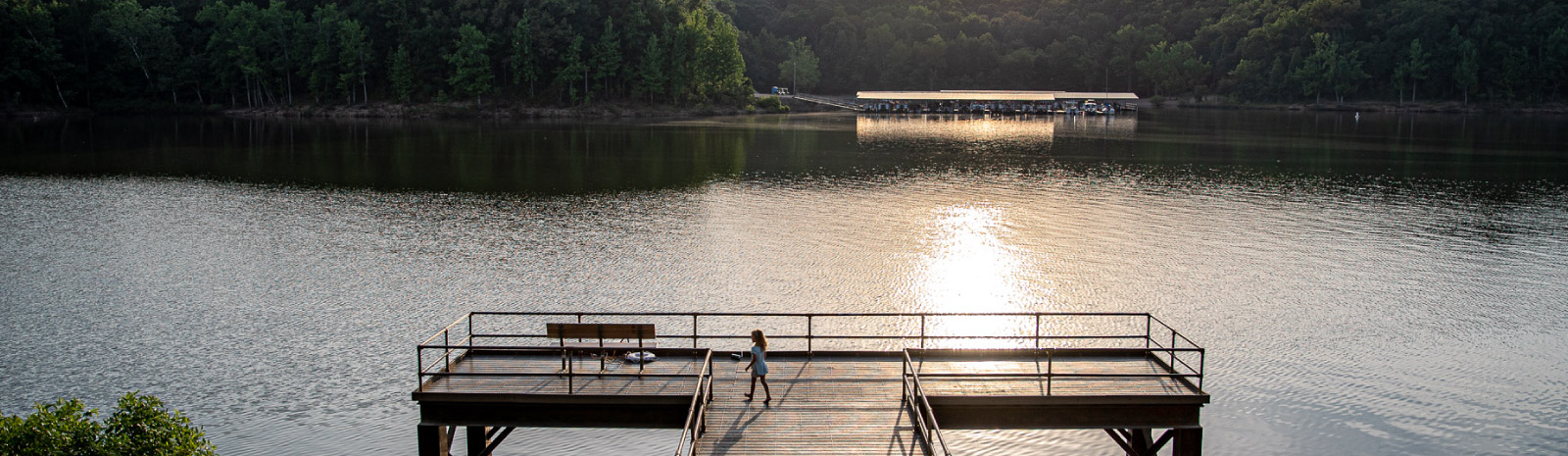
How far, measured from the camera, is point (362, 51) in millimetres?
138250

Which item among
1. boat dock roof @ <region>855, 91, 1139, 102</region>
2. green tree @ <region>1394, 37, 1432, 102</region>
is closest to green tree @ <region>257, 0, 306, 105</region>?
boat dock roof @ <region>855, 91, 1139, 102</region>

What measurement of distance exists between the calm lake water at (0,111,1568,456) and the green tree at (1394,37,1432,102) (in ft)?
314

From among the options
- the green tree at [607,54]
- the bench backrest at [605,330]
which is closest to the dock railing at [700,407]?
the bench backrest at [605,330]

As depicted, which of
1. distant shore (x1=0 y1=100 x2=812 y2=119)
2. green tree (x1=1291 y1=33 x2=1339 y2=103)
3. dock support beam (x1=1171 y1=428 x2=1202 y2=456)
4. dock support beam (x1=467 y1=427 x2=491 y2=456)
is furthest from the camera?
green tree (x1=1291 y1=33 x2=1339 y2=103)

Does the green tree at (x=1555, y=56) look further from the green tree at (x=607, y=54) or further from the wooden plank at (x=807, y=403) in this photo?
the wooden plank at (x=807, y=403)

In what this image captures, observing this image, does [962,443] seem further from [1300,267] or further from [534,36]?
[534,36]

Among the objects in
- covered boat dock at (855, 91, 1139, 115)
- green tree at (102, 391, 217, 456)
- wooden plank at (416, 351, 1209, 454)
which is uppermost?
covered boat dock at (855, 91, 1139, 115)

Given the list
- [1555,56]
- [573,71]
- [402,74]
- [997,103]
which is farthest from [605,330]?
[1555,56]

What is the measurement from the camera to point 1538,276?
36.2 metres

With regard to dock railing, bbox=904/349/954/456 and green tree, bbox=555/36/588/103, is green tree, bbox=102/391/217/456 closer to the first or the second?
dock railing, bbox=904/349/954/456

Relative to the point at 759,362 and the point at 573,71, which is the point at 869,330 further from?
the point at 573,71

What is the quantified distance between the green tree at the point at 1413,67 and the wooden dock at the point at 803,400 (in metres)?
175

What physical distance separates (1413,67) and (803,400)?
179942mm

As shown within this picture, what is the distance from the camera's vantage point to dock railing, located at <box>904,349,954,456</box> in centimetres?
1564
